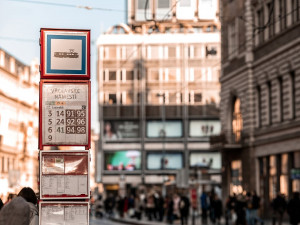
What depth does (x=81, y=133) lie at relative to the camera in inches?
437

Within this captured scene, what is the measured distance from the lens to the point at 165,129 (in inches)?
3757

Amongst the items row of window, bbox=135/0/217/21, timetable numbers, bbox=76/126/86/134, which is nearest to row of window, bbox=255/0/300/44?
row of window, bbox=135/0/217/21

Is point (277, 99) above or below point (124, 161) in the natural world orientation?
above

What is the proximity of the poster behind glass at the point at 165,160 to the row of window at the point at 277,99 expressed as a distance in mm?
49585

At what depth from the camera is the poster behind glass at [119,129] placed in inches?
3716

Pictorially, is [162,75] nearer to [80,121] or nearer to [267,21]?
[267,21]

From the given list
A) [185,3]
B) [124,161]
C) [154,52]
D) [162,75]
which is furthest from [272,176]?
[124,161]

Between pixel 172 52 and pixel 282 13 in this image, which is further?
pixel 172 52

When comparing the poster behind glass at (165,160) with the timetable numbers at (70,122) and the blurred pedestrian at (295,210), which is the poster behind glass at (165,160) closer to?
the blurred pedestrian at (295,210)

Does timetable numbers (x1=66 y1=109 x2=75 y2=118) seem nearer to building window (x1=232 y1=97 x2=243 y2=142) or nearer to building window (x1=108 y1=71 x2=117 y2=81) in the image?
building window (x1=232 y1=97 x2=243 y2=142)

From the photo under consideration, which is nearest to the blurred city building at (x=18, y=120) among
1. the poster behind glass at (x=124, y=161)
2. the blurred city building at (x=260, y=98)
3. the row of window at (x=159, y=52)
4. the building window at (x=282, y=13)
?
the poster behind glass at (x=124, y=161)

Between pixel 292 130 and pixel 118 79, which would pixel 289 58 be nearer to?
pixel 292 130

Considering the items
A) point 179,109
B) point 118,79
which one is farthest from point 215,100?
point 118,79

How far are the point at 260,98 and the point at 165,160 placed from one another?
162 ft
